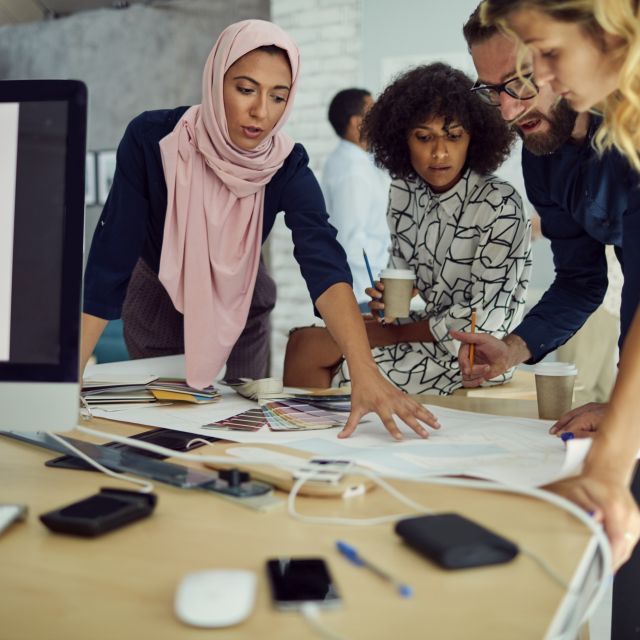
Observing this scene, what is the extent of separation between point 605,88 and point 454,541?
625 millimetres

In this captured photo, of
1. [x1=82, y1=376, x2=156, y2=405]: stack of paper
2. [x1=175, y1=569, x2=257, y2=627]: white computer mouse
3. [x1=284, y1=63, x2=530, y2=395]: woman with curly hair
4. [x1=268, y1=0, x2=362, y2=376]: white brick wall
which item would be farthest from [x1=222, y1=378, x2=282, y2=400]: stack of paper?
[x1=268, y1=0, x2=362, y2=376]: white brick wall

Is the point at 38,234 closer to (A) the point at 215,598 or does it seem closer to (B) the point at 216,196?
(A) the point at 215,598

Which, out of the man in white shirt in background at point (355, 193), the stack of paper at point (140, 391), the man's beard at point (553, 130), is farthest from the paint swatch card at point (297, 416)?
the man in white shirt in background at point (355, 193)

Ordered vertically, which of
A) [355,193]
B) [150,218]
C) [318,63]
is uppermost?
[318,63]

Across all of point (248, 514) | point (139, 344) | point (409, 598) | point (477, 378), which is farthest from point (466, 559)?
point (139, 344)

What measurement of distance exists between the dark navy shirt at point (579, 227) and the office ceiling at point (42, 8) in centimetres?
499

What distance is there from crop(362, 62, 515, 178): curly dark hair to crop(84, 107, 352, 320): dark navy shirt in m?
0.62

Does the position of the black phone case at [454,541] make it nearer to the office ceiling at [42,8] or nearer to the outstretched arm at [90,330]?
the outstretched arm at [90,330]

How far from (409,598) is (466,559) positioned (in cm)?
7

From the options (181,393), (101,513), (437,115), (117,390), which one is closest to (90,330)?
(117,390)

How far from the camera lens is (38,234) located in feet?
2.70

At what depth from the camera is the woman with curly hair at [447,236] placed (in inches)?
80.0

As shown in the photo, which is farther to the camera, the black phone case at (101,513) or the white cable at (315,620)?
the black phone case at (101,513)

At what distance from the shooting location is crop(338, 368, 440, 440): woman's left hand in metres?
1.07
